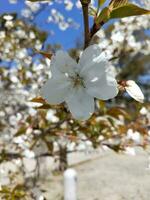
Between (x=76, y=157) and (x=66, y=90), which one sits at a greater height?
(x=66, y=90)

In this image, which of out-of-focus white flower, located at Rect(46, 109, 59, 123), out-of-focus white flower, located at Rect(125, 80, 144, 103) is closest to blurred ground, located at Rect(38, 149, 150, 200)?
out-of-focus white flower, located at Rect(46, 109, 59, 123)

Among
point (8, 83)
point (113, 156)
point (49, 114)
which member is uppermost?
point (49, 114)

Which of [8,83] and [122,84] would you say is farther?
[8,83]

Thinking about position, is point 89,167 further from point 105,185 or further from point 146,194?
point 146,194

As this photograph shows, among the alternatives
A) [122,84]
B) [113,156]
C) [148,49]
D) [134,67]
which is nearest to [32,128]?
[122,84]

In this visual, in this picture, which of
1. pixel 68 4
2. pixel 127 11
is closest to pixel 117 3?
pixel 127 11

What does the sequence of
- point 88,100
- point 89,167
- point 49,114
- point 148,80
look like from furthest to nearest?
1. point 148,80
2. point 89,167
3. point 49,114
4. point 88,100

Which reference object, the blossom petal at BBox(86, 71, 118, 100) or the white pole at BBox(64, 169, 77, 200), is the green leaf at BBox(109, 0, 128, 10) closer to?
the blossom petal at BBox(86, 71, 118, 100)
